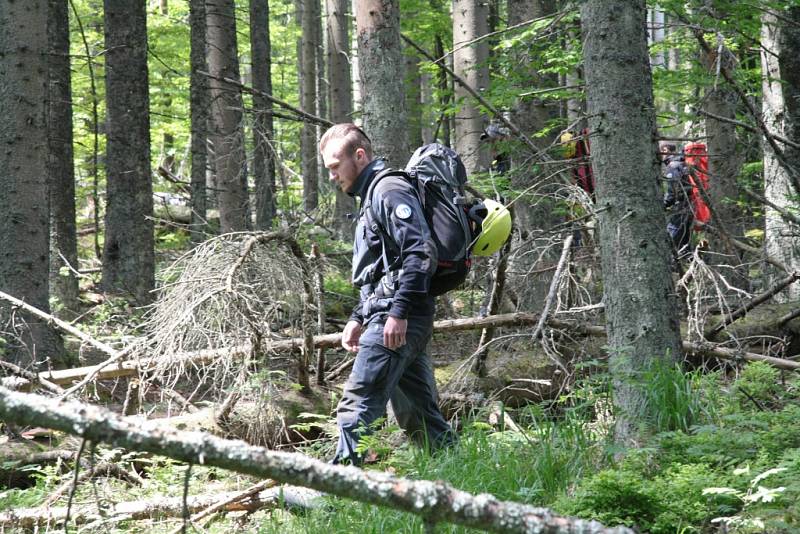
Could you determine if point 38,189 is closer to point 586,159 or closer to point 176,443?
point 586,159

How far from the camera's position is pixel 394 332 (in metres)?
4.73

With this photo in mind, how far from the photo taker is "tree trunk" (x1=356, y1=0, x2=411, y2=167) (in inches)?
241

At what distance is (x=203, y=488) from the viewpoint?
5.77 meters

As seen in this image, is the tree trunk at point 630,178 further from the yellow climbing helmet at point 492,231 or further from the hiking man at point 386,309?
the hiking man at point 386,309

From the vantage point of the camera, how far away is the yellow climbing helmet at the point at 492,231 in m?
5.01

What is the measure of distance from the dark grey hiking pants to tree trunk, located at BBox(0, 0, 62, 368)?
3896mm

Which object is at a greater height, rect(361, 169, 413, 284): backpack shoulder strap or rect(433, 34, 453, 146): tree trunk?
rect(433, 34, 453, 146): tree trunk

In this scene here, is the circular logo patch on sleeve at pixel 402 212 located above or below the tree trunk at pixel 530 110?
below

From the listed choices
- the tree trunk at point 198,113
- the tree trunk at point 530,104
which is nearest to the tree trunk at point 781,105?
the tree trunk at point 530,104

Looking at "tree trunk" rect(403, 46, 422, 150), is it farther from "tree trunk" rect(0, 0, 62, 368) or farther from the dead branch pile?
the dead branch pile

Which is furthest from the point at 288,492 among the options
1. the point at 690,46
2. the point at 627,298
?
the point at 690,46

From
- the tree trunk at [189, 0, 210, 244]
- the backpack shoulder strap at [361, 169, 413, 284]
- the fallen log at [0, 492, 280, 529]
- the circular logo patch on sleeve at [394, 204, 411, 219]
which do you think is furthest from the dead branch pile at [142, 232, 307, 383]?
the tree trunk at [189, 0, 210, 244]

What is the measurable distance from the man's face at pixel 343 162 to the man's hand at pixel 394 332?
944 millimetres

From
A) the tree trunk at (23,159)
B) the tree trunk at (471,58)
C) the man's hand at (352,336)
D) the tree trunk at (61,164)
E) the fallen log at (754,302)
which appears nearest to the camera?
the man's hand at (352,336)
